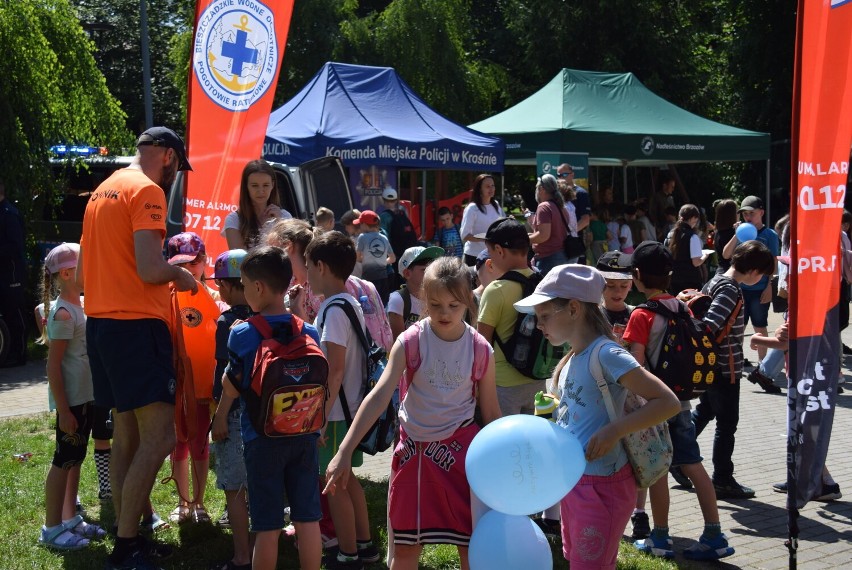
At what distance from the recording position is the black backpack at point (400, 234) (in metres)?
14.3

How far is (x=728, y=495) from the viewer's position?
6477 millimetres

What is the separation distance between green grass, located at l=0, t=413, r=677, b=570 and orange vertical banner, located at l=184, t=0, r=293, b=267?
1733 millimetres

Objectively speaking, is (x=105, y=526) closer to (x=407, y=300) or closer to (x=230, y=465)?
(x=230, y=465)

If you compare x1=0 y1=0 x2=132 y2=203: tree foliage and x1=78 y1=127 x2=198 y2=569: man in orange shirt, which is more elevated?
x1=0 y1=0 x2=132 y2=203: tree foliage

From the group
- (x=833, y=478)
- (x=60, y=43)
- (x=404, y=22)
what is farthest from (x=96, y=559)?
(x=404, y=22)

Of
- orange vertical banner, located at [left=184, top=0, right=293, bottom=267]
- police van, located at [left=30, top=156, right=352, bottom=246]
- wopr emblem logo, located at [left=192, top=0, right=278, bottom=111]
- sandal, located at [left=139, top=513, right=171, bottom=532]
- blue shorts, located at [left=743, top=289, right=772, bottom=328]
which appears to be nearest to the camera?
sandal, located at [left=139, top=513, right=171, bottom=532]

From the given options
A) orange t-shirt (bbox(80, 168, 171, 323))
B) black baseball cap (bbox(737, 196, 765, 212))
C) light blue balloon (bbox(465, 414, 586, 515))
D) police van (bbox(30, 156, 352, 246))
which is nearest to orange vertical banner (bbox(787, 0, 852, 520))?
light blue balloon (bbox(465, 414, 586, 515))

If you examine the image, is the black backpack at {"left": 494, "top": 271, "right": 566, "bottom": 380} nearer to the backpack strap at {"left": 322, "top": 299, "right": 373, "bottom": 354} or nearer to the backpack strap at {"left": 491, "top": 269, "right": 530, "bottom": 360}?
the backpack strap at {"left": 491, "top": 269, "right": 530, "bottom": 360}

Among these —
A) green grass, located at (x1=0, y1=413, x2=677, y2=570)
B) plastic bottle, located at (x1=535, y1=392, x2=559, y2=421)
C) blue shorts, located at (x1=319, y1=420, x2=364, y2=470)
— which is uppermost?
plastic bottle, located at (x1=535, y1=392, x2=559, y2=421)

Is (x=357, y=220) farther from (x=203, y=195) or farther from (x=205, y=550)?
(x=205, y=550)

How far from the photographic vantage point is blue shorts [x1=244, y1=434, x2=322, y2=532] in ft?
14.0

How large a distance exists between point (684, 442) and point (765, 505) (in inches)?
50.6

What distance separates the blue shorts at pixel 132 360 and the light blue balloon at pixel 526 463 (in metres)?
1.96

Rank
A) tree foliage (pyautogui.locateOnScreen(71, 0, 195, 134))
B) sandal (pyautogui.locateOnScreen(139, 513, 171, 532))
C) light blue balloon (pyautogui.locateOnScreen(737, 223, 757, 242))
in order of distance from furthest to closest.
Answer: tree foliage (pyautogui.locateOnScreen(71, 0, 195, 134)) → light blue balloon (pyautogui.locateOnScreen(737, 223, 757, 242)) → sandal (pyautogui.locateOnScreen(139, 513, 171, 532))
